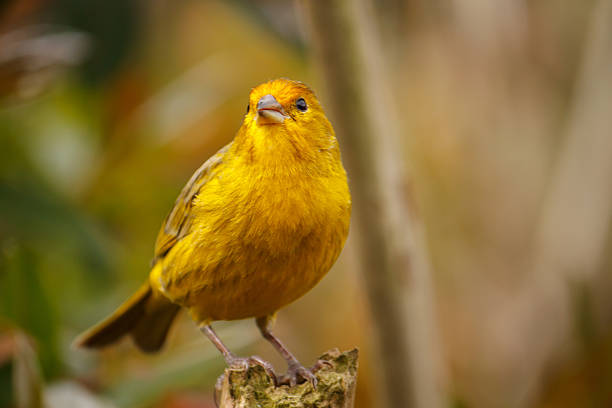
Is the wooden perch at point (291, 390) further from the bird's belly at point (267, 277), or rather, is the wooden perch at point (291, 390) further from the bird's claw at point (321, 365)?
the bird's belly at point (267, 277)

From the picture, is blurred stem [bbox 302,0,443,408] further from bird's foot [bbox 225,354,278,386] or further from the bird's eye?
bird's foot [bbox 225,354,278,386]

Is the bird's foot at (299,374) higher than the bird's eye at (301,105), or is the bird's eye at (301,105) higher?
the bird's eye at (301,105)

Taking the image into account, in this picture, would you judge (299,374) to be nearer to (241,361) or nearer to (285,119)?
(241,361)

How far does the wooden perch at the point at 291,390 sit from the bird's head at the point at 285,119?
546 mm

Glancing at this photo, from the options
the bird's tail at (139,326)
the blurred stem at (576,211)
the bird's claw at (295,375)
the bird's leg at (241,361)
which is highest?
the bird's tail at (139,326)

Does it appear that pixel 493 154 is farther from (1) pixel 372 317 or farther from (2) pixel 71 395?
(2) pixel 71 395

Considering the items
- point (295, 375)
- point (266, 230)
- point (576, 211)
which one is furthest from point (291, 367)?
point (576, 211)

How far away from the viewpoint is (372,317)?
108 inches

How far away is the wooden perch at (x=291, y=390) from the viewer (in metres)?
1.64

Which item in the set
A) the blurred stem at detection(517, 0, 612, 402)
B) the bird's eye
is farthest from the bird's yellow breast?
the blurred stem at detection(517, 0, 612, 402)

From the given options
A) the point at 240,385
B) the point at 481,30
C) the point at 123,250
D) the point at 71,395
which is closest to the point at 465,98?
the point at 481,30

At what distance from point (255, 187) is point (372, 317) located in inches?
42.4

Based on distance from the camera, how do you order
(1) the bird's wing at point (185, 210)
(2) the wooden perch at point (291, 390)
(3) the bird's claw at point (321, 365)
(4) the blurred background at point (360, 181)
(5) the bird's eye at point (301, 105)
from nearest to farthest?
(2) the wooden perch at point (291, 390)
(3) the bird's claw at point (321, 365)
(5) the bird's eye at point (301, 105)
(1) the bird's wing at point (185, 210)
(4) the blurred background at point (360, 181)

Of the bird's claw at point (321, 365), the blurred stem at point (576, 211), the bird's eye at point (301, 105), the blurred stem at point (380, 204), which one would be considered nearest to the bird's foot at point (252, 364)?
the bird's claw at point (321, 365)
